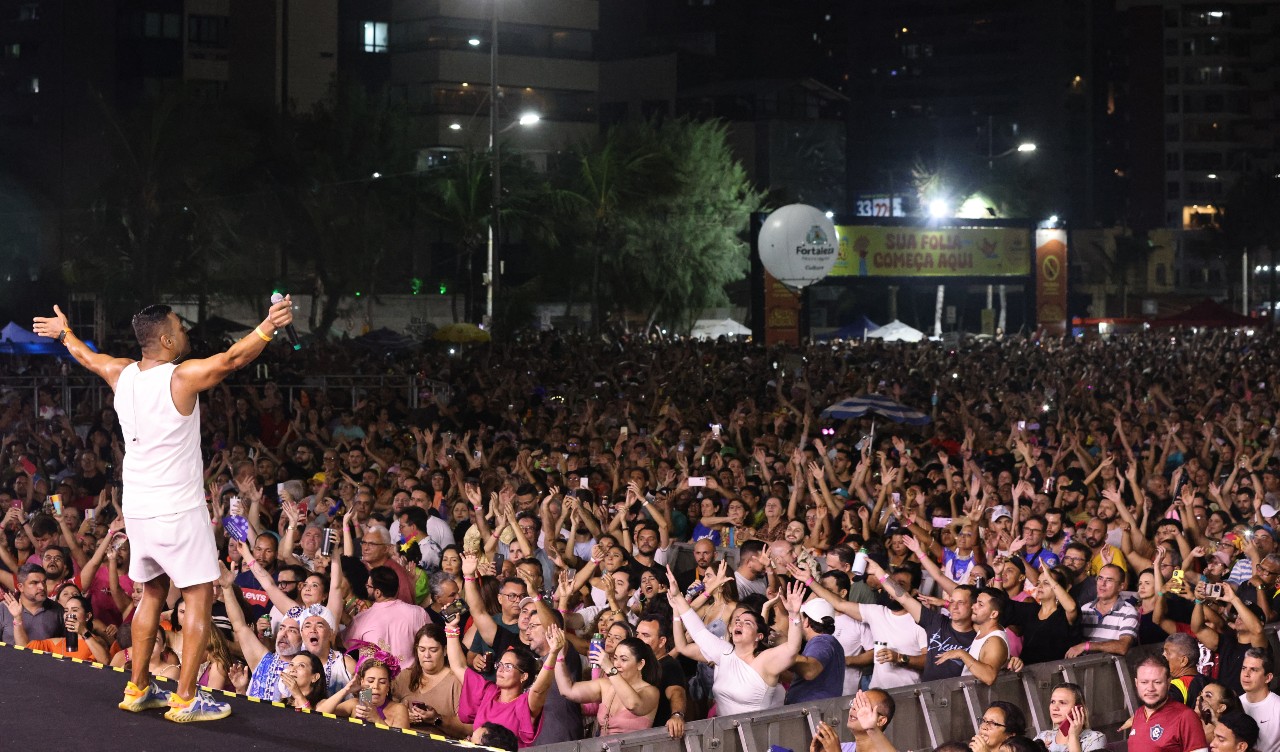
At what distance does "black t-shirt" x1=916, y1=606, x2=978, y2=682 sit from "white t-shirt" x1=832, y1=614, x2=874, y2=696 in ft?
0.98

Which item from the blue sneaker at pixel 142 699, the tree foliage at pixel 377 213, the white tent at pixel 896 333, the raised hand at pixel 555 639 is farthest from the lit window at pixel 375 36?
the blue sneaker at pixel 142 699

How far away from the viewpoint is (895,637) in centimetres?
876

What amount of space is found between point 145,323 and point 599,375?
68.3 ft

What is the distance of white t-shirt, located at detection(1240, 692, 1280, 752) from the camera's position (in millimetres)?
7633

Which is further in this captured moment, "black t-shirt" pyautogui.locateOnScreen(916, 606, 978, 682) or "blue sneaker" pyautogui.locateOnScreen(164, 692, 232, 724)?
"black t-shirt" pyautogui.locateOnScreen(916, 606, 978, 682)

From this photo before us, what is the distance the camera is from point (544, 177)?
184 ft

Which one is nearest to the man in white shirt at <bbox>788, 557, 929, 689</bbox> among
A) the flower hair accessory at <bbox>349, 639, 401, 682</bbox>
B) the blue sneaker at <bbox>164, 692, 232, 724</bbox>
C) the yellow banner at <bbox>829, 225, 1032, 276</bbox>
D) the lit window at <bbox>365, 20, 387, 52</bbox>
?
the flower hair accessory at <bbox>349, 639, 401, 682</bbox>

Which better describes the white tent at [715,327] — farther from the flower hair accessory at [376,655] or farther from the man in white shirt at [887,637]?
the flower hair accessory at [376,655]

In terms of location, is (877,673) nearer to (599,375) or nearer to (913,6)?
(599,375)

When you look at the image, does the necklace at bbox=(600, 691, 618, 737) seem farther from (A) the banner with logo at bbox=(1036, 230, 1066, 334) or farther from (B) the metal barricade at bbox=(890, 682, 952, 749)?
(A) the banner with logo at bbox=(1036, 230, 1066, 334)

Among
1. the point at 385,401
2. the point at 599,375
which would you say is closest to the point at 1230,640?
the point at 385,401

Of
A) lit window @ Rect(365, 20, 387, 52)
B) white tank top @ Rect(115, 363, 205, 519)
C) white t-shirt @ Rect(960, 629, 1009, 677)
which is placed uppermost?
lit window @ Rect(365, 20, 387, 52)

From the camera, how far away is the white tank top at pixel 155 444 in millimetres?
5883

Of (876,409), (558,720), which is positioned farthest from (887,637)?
(876,409)
